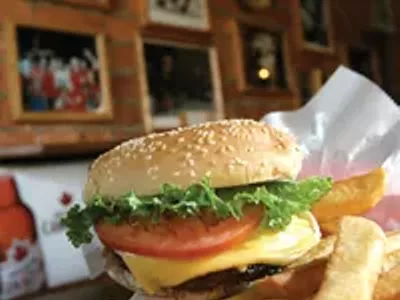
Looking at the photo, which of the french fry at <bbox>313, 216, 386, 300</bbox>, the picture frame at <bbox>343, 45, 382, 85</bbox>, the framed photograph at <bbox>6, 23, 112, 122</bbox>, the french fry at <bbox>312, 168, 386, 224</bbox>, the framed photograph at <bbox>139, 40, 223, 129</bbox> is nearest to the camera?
the french fry at <bbox>313, 216, 386, 300</bbox>

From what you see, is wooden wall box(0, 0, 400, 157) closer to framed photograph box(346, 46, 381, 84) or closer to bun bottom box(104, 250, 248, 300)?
framed photograph box(346, 46, 381, 84)

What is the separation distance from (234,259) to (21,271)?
4.55 ft

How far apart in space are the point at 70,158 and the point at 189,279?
1571mm

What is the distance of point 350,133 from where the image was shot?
1491 millimetres

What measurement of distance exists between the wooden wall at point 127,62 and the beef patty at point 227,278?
1.37 meters

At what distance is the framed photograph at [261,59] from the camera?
3.74m

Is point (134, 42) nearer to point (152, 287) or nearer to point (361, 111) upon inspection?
point (361, 111)

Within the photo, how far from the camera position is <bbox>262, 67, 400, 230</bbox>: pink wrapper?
4.60 feet

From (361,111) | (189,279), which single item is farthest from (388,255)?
(361,111)

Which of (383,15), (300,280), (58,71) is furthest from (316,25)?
Answer: (300,280)

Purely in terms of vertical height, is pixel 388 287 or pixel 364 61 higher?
pixel 364 61

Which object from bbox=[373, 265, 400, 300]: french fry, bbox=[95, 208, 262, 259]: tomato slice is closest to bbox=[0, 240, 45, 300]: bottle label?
bbox=[95, 208, 262, 259]: tomato slice

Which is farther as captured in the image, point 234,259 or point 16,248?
point 16,248

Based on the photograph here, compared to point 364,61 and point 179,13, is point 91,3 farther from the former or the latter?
point 364,61
